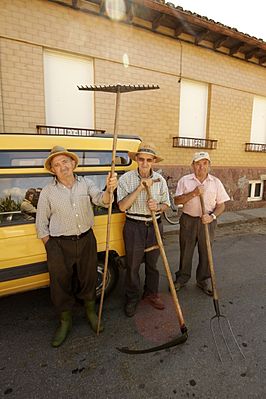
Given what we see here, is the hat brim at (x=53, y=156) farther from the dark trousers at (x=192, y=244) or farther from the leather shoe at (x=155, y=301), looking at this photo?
the leather shoe at (x=155, y=301)

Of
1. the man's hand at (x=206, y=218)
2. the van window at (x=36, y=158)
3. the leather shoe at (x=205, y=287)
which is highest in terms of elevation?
the van window at (x=36, y=158)

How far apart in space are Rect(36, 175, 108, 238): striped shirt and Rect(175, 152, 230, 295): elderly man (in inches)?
49.8

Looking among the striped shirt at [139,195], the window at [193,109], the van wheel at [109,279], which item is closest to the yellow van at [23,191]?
the striped shirt at [139,195]

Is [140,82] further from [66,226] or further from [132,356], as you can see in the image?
[132,356]

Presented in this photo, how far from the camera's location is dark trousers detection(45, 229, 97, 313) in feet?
7.64

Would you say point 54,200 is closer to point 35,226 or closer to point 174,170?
point 35,226

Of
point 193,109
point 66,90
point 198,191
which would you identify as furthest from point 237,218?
point 66,90

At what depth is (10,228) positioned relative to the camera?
2.33 meters

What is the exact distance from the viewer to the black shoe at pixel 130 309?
2.81m

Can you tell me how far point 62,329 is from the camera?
2451 millimetres

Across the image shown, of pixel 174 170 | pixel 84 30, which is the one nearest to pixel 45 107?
pixel 84 30

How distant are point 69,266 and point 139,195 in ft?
3.31

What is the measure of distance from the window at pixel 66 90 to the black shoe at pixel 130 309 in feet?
13.9

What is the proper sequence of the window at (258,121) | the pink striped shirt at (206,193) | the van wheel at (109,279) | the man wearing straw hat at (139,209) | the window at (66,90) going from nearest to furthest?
the man wearing straw hat at (139,209) < the van wheel at (109,279) < the pink striped shirt at (206,193) < the window at (66,90) < the window at (258,121)
